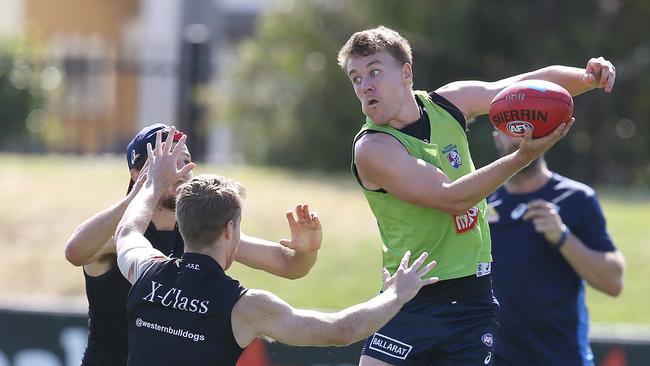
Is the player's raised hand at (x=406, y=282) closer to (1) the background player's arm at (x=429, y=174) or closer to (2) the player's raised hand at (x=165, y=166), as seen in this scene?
(1) the background player's arm at (x=429, y=174)

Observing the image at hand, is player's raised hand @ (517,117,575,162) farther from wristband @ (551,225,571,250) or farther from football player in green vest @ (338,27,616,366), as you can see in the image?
wristband @ (551,225,571,250)

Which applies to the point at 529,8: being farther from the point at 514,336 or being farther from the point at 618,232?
the point at 514,336

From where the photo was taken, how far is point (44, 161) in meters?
17.1

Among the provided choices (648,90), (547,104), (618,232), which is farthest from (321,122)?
(547,104)

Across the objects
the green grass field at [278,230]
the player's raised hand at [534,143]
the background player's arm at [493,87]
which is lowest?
the green grass field at [278,230]

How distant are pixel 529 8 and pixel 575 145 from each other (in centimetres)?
214

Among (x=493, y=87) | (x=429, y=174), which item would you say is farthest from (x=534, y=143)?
(x=493, y=87)

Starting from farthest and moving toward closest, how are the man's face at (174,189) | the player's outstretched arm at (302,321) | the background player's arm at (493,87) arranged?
the background player's arm at (493,87) → the man's face at (174,189) → the player's outstretched arm at (302,321)

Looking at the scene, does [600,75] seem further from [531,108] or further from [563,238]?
[563,238]

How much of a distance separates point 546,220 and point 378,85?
158 centimetres

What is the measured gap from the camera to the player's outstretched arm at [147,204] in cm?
473

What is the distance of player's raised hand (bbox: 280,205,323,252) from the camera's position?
5461 mm

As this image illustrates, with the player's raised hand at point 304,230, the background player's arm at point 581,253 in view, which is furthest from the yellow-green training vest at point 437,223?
the background player's arm at point 581,253

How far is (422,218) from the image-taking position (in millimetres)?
5270
